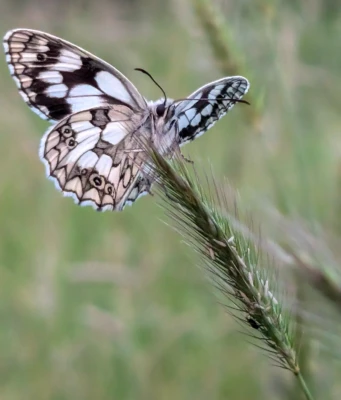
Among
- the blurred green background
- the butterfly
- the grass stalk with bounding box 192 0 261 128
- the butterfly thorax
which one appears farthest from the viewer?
the blurred green background

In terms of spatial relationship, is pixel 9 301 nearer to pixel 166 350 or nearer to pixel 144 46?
pixel 166 350

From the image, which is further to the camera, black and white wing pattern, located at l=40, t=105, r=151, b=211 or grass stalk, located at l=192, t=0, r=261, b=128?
grass stalk, located at l=192, t=0, r=261, b=128

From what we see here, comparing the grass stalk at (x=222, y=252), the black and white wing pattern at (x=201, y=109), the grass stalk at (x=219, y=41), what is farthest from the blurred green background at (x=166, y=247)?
the grass stalk at (x=222, y=252)

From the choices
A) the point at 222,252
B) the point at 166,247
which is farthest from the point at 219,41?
the point at 166,247

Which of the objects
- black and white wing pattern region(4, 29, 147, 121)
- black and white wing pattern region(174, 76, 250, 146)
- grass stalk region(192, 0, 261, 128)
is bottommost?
black and white wing pattern region(4, 29, 147, 121)

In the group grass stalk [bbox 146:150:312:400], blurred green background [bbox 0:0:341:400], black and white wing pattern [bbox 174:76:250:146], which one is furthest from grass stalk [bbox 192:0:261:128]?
grass stalk [bbox 146:150:312:400]

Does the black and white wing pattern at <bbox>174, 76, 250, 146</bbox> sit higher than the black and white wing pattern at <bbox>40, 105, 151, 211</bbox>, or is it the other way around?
the black and white wing pattern at <bbox>174, 76, 250, 146</bbox>

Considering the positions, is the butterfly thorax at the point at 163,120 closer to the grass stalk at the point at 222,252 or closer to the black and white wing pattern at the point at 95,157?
the black and white wing pattern at the point at 95,157

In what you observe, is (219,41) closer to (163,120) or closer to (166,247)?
(163,120)

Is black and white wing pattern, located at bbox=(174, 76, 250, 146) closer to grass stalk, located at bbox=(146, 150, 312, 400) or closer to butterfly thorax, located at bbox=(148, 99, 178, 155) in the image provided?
butterfly thorax, located at bbox=(148, 99, 178, 155)
